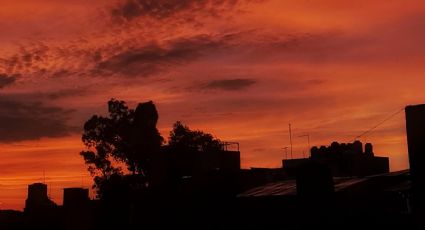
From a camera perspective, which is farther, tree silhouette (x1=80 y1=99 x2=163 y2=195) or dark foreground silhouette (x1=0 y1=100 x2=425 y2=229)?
tree silhouette (x1=80 y1=99 x2=163 y2=195)

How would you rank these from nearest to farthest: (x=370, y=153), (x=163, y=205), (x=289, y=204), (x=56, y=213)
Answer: (x=289, y=204) < (x=163, y=205) < (x=56, y=213) < (x=370, y=153)

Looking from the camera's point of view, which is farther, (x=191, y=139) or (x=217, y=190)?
(x=191, y=139)

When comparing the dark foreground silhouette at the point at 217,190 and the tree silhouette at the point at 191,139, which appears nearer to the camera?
the dark foreground silhouette at the point at 217,190

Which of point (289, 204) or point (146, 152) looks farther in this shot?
point (146, 152)

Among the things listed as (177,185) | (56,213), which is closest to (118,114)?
(56,213)

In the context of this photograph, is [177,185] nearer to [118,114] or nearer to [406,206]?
Result: [406,206]

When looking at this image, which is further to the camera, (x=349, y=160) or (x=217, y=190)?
(x=349, y=160)

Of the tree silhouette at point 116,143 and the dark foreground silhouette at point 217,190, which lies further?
the tree silhouette at point 116,143

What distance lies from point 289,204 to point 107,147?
112ft

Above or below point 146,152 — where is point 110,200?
below

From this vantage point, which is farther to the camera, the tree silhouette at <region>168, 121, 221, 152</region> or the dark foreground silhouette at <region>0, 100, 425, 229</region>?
the tree silhouette at <region>168, 121, 221, 152</region>

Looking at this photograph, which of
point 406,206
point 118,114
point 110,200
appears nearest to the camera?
point 406,206

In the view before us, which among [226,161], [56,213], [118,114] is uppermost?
[118,114]

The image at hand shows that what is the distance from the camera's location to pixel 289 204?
101 ft
